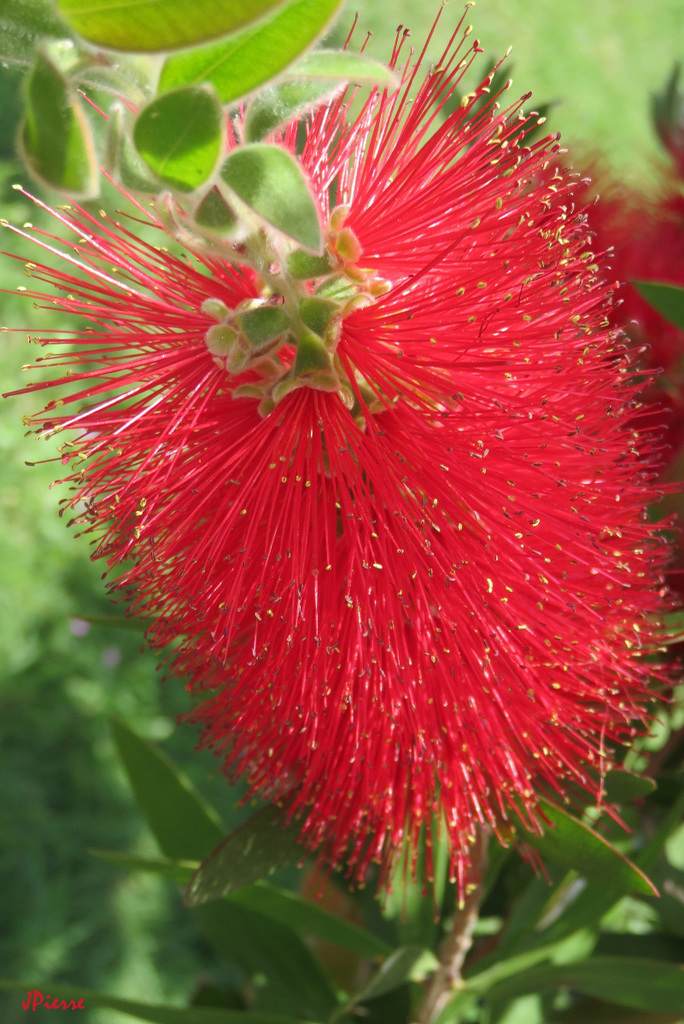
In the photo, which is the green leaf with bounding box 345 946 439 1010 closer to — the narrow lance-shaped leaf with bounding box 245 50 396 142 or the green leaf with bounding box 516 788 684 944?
the green leaf with bounding box 516 788 684 944

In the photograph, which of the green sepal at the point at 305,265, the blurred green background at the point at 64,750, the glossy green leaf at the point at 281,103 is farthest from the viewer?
the blurred green background at the point at 64,750

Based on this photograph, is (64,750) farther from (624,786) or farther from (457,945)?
(624,786)

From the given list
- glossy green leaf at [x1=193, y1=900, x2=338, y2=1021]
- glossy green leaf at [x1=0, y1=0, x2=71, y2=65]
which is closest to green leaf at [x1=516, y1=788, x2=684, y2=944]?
glossy green leaf at [x1=193, y1=900, x2=338, y2=1021]

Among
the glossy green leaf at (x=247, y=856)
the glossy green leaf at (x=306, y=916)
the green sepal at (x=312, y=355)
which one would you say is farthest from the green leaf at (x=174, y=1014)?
the green sepal at (x=312, y=355)

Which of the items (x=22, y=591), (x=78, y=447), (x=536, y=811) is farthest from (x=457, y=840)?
(x=22, y=591)

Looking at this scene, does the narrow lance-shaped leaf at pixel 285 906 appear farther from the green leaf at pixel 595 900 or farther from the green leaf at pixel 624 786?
the green leaf at pixel 624 786

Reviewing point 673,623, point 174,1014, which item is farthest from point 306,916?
point 673,623
